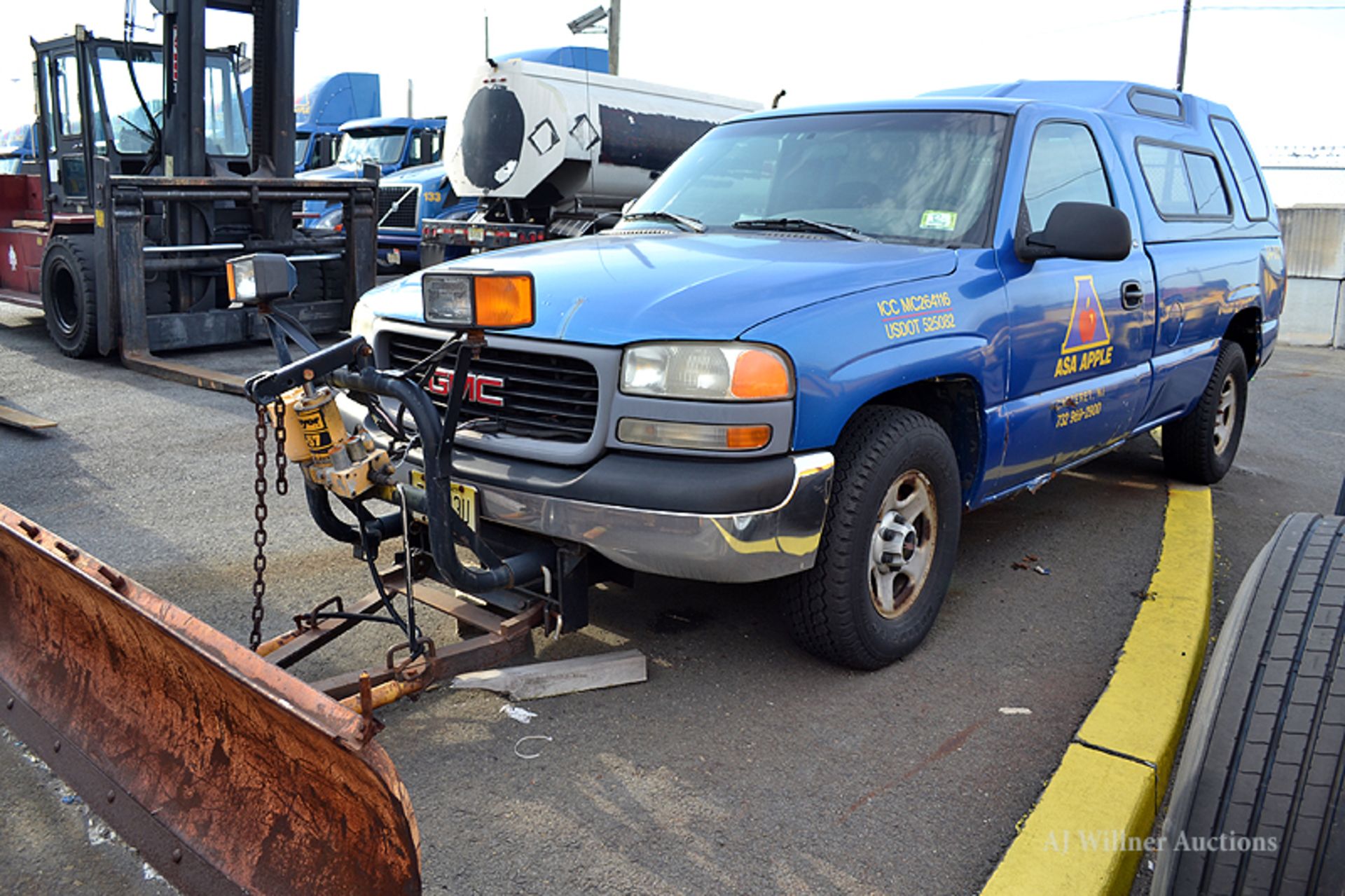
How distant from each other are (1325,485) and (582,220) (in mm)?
9109

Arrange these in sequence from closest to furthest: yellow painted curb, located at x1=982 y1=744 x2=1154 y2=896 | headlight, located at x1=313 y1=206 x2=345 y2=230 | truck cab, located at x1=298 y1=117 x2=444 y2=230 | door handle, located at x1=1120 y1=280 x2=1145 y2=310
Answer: yellow painted curb, located at x1=982 y1=744 x2=1154 y2=896
door handle, located at x1=1120 y1=280 x2=1145 y2=310
headlight, located at x1=313 y1=206 x2=345 y2=230
truck cab, located at x1=298 y1=117 x2=444 y2=230

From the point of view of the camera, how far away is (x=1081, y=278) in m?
4.43

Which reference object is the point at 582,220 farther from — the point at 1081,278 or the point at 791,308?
the point at 791,308

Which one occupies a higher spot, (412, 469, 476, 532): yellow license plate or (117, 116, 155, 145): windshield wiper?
(117, 116, 155, 145): windshield wiper

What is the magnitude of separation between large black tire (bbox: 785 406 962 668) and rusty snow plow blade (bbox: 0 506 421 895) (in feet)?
5.48

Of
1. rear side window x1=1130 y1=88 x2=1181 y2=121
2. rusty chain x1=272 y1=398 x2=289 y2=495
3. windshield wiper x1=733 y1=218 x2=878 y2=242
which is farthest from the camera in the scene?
rear side window x1=1130 y1=88 x2=1181 y2=121

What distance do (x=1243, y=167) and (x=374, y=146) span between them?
14.2 metres

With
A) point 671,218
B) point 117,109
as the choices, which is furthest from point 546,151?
point 671,218

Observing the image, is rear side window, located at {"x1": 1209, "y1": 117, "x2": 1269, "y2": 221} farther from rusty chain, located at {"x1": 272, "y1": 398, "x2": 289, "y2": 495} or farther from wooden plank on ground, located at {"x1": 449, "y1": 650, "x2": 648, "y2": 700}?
rusty chain, located at {"x1": 272, "y1": 398, "x2": 289, "y2": 495}

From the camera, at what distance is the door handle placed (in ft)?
15.4

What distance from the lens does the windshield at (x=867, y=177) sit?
13.5 feet

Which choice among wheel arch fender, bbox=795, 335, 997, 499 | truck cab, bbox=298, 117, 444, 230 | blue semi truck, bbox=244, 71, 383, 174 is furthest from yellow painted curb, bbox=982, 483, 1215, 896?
blue semi truck, bbox=244, 71, 383, 174

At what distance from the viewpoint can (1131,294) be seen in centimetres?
474

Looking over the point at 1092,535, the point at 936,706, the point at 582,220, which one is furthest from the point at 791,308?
the point at 582,220
